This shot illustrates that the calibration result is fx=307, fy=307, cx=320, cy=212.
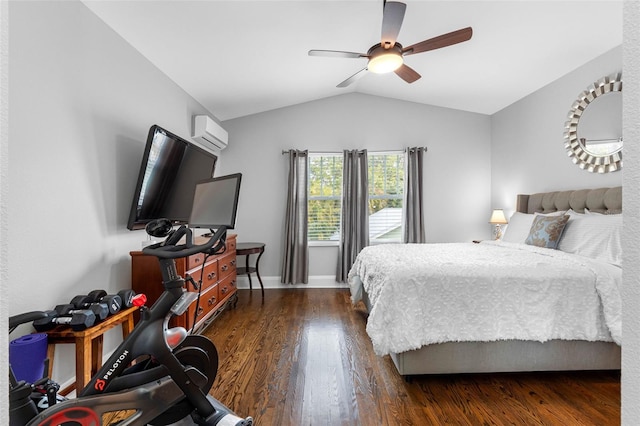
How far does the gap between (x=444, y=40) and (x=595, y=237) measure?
6.44 ft

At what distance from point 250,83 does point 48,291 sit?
2808mm

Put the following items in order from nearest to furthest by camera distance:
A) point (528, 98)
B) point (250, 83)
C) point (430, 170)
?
1. point (250, 83)
2. point (528, 98)
3. point (430, 170)

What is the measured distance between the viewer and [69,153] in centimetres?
189

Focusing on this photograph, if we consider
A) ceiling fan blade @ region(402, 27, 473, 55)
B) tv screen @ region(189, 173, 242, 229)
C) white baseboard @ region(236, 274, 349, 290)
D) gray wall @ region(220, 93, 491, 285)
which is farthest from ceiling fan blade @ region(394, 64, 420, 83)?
white baseboard @ region(236, 274, 349, 290)

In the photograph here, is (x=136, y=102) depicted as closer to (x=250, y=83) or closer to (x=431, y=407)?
(x=250, y=83)

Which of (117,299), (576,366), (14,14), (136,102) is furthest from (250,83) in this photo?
(576,366)

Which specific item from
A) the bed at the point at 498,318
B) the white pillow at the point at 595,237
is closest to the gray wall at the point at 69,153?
the bed at the point at 498,318

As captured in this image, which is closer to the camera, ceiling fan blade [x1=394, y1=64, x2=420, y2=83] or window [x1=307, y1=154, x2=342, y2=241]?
ceiling fan blade [x1=394, y1=64, x2=420, y2=83]

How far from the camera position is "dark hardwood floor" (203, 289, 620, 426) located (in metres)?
1.71

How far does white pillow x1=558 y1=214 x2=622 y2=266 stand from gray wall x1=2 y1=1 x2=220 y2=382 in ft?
11.9

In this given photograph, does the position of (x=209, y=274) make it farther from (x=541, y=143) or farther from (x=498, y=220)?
(x=541, y=143)

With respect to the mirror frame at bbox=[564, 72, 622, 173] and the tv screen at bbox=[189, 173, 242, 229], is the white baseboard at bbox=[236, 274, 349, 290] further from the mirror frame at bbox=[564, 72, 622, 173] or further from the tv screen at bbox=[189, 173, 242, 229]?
the mirror frame at bbox=[564, 72, 622, 173]

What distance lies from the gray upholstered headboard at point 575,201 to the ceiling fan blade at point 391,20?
227cm

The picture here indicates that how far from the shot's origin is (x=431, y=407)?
1.80 metres
